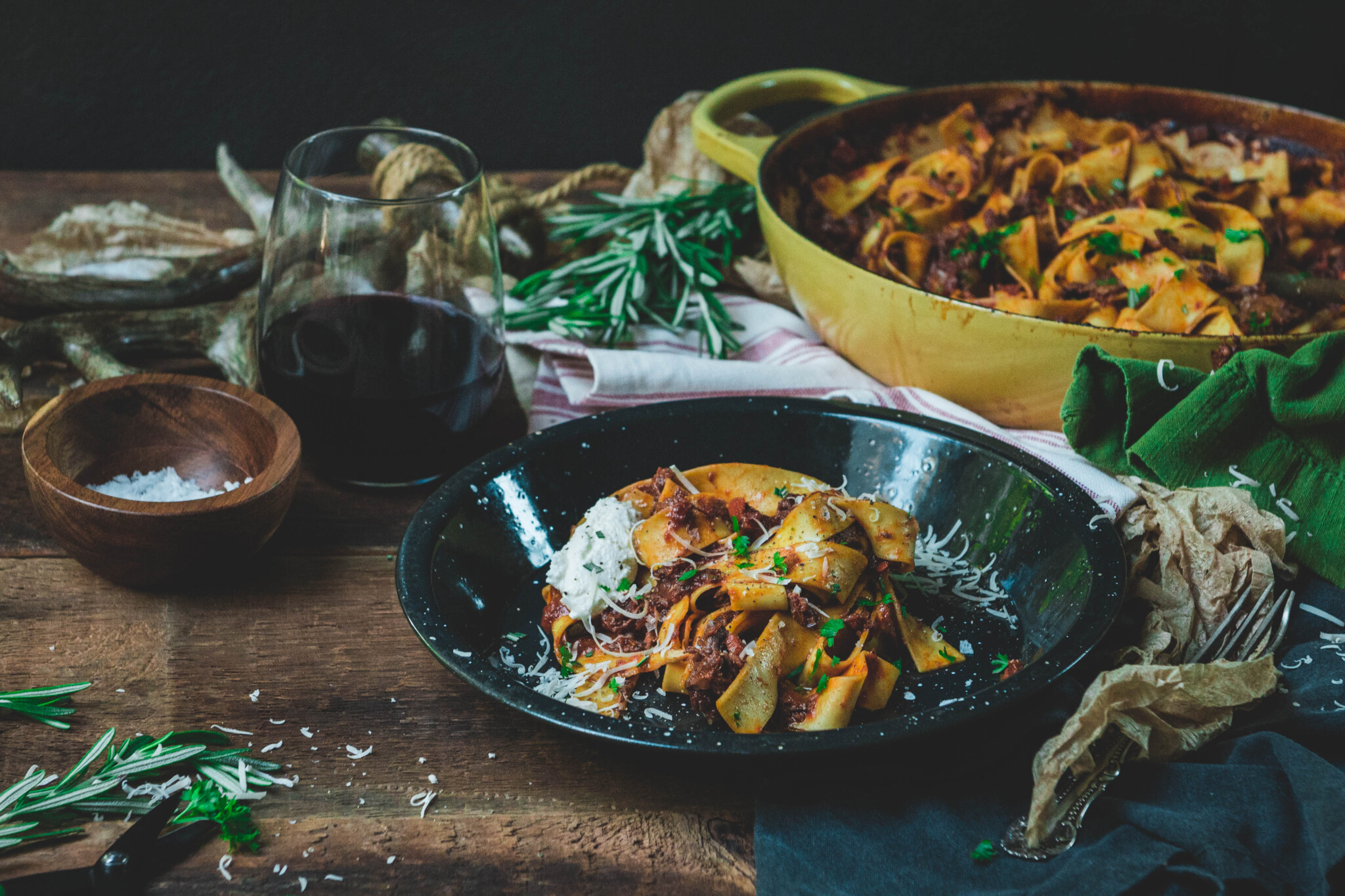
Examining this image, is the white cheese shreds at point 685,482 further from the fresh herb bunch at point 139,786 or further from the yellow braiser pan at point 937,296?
the fresh herb bunch at point 139,786

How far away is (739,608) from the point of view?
145cm

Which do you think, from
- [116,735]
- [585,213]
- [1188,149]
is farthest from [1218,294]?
[116,735]

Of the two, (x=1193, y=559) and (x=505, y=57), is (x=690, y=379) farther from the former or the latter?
(x=505, y=57)

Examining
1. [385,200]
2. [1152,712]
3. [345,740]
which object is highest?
[385,200]

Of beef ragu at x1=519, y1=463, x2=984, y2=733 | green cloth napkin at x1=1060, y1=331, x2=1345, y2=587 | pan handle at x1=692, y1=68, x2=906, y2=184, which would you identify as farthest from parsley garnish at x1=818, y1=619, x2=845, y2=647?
pan handle at x1=692, y1=68, x2=906, y2=184

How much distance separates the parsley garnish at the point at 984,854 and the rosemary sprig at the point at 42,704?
43.3 inches

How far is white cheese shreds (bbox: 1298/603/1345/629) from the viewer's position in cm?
158

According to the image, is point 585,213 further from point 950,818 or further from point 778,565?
point 950,818

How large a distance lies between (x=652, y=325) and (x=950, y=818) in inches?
51.4

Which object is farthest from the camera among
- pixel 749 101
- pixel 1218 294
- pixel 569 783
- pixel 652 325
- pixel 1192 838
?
pixel 749 101

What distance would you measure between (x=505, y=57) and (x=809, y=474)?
240cm

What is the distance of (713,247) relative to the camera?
263cm

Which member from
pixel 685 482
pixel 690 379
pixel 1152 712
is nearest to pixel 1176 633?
pixel 1152 712

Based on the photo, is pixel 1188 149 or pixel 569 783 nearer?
pixel 569 783
